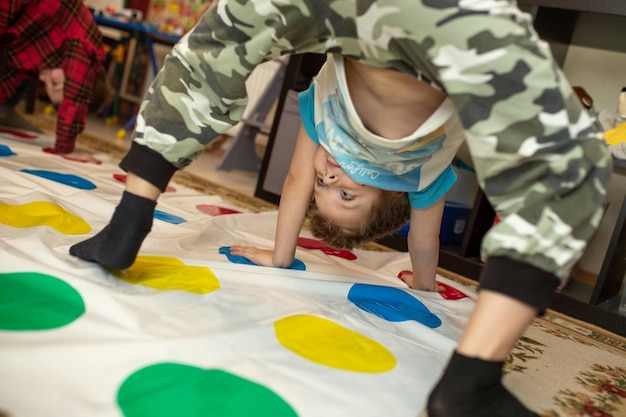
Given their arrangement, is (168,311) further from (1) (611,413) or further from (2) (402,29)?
(1) (611,413)

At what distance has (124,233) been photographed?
741 millimetres

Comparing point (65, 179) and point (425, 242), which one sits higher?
point (425, 242)

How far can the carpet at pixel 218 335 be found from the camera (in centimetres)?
56

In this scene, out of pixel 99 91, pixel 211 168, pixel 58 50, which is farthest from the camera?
pixel 211 168

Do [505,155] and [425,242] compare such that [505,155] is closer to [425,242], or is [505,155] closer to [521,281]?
[521,281]

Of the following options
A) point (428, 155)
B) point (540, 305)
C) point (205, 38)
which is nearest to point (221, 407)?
point (540, 305)

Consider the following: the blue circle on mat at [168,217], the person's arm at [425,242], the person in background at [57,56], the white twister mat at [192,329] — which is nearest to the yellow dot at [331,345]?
the white twister mat at [192,329]

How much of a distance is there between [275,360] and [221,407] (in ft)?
0.45

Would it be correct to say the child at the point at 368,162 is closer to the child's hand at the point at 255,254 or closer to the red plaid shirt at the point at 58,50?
the child's hand at the point at 255,254

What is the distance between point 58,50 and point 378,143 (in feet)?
5.36

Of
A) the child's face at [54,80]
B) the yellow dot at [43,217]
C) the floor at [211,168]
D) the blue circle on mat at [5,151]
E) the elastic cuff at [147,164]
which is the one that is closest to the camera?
the elastic cuff at [147,164]

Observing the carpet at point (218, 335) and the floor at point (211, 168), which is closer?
the carpet at point (218, 335)

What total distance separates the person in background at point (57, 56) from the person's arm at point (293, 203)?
1096 millimetres

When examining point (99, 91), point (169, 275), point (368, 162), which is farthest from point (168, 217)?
point (99, 91)
